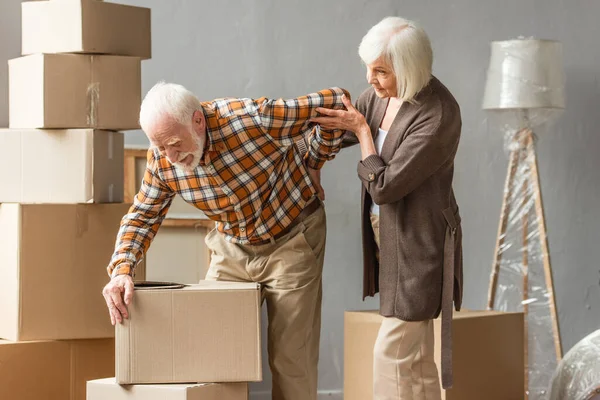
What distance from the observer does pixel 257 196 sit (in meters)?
2.36

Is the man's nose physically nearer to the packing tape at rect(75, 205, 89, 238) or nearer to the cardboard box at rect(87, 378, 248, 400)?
the cardboard box at rect(87, 378, 248, 400)

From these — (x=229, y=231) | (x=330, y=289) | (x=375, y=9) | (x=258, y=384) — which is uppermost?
(x=375, y=9)

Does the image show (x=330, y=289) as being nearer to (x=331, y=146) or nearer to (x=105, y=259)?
(x=105, y=259)

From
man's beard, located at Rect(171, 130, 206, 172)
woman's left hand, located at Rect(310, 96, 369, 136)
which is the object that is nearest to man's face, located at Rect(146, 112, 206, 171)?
man's beard, located at Rect(171, 130, 206, 172)

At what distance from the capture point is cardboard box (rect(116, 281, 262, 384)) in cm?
210

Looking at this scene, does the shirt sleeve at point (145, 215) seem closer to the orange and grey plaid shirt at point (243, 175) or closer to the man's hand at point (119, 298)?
the orange and grey plaid shirt at point (243, 175)

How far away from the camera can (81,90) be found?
2762mm

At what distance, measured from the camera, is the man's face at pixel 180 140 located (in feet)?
7.09

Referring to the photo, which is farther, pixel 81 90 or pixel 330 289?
pixel 330 289

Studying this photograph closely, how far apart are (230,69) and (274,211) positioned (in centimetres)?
146

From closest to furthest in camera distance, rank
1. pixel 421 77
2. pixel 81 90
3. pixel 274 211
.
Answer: pixel 421 77
pixel 274 211
pixel 81 90

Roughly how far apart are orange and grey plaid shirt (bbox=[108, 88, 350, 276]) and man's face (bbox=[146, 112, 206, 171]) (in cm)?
5

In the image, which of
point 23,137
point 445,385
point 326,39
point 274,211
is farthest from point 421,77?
point 326,39

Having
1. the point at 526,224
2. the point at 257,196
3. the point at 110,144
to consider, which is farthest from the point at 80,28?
the point at 526,224
